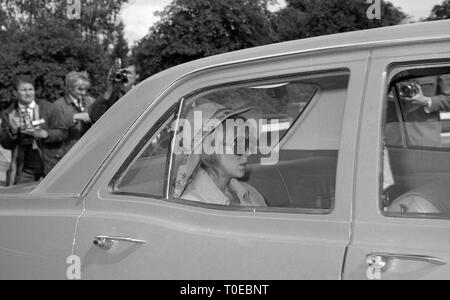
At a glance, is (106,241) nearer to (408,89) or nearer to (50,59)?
(408,89)

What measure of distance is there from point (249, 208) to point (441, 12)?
770 inches

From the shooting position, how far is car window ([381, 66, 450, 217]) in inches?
69.1

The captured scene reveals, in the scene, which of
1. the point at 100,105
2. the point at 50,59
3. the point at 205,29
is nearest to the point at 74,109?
the point at 100,105

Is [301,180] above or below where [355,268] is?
above

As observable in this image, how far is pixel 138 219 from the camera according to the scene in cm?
197

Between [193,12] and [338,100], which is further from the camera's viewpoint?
[193,12]

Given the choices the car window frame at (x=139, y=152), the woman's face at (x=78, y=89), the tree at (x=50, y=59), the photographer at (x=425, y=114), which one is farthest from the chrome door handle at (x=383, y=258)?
the tree at (x=50, y=59)

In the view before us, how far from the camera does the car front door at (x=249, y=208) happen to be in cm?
172
